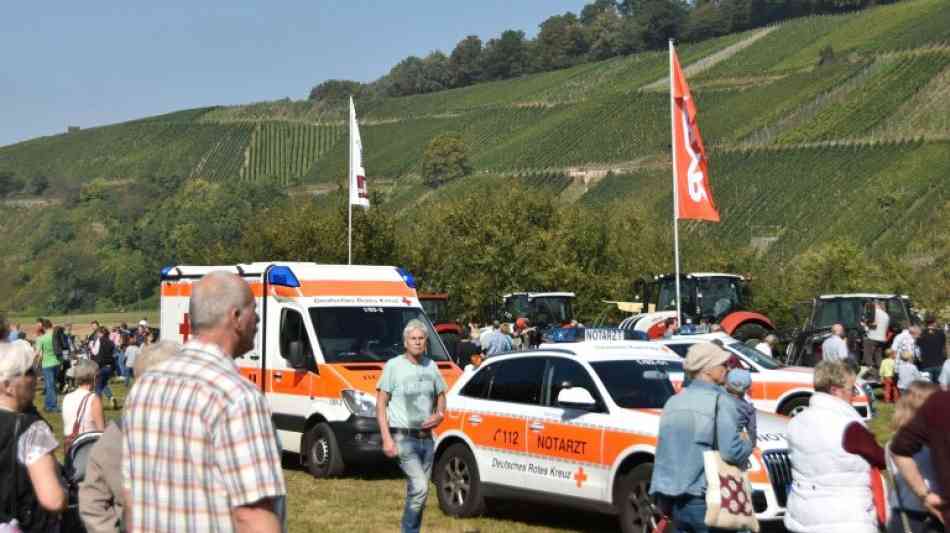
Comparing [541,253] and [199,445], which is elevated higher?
[541,253]

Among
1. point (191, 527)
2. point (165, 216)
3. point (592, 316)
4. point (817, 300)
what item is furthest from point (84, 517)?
point (165, 216)

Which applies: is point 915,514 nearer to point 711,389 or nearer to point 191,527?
point 711,389

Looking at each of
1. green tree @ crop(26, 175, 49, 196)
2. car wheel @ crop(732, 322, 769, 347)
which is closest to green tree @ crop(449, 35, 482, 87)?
green tree @ crop(26, 175, 49, 196)

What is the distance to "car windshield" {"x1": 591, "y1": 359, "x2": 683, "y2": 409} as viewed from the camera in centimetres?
1180

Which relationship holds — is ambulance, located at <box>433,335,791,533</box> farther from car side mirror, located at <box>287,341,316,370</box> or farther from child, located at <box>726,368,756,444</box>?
car side mirror, located at <box>287,341,316,370</box>

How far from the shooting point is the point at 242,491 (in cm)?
433

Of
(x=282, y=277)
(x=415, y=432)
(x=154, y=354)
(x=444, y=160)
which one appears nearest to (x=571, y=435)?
(x=415, y=432)

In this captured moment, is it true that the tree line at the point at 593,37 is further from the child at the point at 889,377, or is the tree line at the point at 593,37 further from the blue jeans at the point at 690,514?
the blue jeans at the point at 690,514

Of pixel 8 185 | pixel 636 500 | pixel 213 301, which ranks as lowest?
pixel 636 500

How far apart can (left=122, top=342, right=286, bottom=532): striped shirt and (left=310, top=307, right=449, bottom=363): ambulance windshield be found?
12.3m

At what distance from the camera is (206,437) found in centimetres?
434

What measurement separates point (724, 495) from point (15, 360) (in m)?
3.48

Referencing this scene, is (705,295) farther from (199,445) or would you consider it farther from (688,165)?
(199,445)

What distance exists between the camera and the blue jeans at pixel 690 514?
24.4 ft
